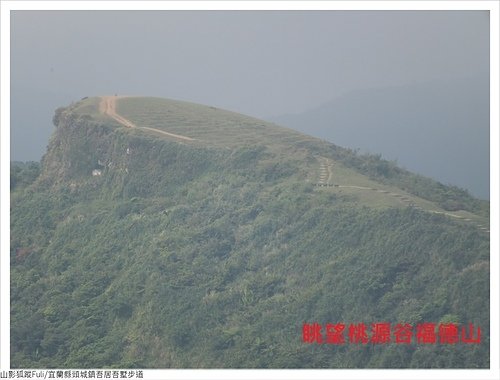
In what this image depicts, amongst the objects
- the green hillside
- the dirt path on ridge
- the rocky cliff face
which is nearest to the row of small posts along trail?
the green hillside

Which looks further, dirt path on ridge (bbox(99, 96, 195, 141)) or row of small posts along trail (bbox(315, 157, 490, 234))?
dirt path on ridge (bbox(99, 96, 195, 141))

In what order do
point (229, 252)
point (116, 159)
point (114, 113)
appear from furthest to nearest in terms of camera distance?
point (114, 113) < point (116, 159) < point (229, 252)

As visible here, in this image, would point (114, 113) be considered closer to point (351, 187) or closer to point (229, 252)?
point (229, 252)

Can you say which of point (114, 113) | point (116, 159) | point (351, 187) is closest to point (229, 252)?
point (351, 187)

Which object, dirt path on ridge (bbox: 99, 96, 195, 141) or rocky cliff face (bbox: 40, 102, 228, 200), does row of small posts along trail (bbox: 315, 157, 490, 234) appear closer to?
rocky cliff face (bbox: 40, 102, 228, 200)

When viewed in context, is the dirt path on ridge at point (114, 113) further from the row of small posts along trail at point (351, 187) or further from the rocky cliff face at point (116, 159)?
the row of small posts along trail at point (351, 187)

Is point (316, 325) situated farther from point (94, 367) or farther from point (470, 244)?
point (94, 367)

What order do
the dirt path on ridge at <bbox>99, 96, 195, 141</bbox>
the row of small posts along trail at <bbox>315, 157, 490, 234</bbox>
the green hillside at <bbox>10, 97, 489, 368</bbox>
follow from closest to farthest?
1. the green hillside at <bbox>10, 97, 489, 368</bbox>
2. the row of small posts along trail at <bbox>315, 157, 490, 234</bbox>
3. the dirt path on ridge at <bbox>99, 96, 195, 141</bbox>

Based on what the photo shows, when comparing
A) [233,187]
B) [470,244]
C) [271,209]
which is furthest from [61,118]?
[470,244]
